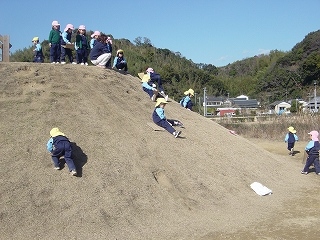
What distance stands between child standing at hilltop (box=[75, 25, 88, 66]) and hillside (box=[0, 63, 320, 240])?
2.79ft

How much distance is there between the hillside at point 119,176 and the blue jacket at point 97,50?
546 mm

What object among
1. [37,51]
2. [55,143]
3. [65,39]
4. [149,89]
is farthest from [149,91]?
[55,143]

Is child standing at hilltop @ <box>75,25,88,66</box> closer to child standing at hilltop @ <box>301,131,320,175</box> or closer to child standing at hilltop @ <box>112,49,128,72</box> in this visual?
child standing at hilltop @ <box>112,49,128,72</box>

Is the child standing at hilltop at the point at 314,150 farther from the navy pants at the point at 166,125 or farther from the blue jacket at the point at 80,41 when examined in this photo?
the blue jacket at the point at 80,41

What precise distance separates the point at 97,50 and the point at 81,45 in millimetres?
461

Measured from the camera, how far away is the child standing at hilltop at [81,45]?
9.93 metres

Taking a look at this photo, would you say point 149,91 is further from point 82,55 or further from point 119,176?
point 119,176

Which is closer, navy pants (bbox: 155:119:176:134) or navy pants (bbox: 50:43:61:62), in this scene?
navy pants (bbox: 155:119:176:134)

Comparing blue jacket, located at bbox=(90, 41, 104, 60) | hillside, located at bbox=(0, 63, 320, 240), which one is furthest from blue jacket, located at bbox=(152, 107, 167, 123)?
blue jacket, located at bbox=(90, 41, 104, 60)

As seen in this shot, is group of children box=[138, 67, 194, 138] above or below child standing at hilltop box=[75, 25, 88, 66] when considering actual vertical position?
below

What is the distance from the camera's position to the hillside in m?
5.38

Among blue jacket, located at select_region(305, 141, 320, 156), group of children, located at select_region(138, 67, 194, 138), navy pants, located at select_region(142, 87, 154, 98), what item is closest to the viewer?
group of children, located at select_region(138, 67, 194, 138)

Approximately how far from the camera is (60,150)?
6.03 meters

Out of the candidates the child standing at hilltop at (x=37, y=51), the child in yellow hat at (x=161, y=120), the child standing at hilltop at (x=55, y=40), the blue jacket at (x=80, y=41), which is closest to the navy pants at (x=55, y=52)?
the child standing at hilltop at (x=55, y=40)
